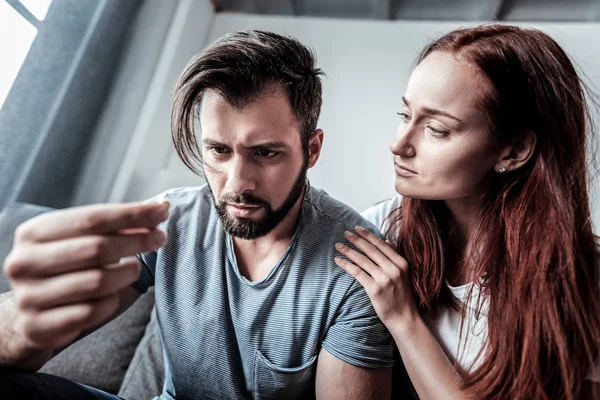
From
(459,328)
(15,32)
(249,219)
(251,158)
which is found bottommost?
(459,328)

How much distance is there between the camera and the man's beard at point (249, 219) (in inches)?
34.9

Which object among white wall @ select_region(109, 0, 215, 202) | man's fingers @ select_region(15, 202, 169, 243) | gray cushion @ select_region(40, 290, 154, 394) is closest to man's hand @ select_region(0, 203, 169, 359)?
man's fingers @ select_region(15, 202, 169, 243)

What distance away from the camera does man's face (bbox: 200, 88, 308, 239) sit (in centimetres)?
86

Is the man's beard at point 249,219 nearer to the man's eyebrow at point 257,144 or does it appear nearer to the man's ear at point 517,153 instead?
the man's eyebrow at point 257,144

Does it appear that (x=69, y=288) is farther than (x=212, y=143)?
No

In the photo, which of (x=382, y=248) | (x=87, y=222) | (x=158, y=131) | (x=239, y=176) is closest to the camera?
(x=87, y=222)

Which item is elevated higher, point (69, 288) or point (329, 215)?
point (329, 215)

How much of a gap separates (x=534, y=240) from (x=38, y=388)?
932mm

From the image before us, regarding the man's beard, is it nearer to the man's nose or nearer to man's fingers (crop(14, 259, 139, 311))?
the man's nose

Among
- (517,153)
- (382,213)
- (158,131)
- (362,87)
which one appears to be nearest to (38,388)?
(382,213)

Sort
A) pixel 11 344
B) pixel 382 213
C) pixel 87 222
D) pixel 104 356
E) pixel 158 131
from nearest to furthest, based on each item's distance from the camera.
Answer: pixel 87 222
pixel 11 344
pixel 382 213
pixel 104 356
pixel 158 131

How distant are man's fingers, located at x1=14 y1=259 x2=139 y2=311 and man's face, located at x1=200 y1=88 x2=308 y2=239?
408 millimetres

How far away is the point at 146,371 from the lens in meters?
1.34

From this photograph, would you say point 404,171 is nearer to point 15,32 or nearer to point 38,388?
point 38,388
